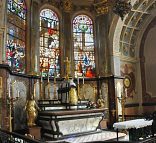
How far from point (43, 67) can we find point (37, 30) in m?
2.26

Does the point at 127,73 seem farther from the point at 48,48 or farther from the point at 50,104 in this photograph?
the point at 50,104

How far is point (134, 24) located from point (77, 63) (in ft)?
16.5

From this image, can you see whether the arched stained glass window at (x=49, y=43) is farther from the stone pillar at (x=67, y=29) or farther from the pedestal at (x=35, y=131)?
the pedestal at (x=35, y=131)

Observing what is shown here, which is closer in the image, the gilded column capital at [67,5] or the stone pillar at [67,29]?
the stone pillar at [67,29]

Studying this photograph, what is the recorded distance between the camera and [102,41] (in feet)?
51.9

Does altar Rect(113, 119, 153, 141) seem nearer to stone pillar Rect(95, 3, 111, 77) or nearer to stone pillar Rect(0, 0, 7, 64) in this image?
stone pillar Rect(0, 0, 7, 64)

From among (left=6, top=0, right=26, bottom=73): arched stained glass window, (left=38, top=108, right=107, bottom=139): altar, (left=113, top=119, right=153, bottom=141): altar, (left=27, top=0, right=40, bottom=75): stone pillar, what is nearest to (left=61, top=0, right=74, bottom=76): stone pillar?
(left=27, top=0, right=40, bottom=75): stone pillar

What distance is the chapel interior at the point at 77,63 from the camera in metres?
11.5

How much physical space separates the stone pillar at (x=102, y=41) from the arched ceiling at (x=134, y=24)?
1227 millimetres

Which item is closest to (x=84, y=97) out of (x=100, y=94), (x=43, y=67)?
(x=100, y=94)

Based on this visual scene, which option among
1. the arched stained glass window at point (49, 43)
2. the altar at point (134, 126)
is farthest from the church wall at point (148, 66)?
the altar at point (134, 126)

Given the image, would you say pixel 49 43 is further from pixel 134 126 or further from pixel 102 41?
pixel 134 126

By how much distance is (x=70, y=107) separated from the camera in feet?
38.4

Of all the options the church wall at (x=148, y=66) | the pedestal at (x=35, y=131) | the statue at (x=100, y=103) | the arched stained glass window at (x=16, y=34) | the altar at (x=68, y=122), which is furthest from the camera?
the church wall at (x=148, y=66)
